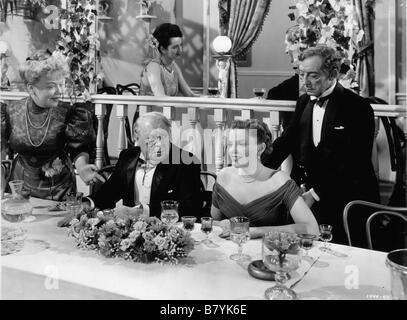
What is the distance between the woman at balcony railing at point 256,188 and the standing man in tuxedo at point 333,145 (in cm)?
18

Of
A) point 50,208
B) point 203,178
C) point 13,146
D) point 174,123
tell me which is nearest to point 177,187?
point 203,178

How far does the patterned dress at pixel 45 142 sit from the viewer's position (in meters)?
3.16

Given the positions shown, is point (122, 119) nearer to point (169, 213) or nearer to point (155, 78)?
point (155, 78)

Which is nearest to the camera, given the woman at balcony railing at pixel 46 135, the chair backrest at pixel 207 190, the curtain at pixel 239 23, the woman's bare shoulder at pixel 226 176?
the woman's bare shoulder at pixel 226 176

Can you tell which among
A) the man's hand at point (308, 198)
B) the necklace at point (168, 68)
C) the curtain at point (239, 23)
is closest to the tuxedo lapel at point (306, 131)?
the man's hand at point (308, 198)

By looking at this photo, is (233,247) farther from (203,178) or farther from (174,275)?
(203,178)

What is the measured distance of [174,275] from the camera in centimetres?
173

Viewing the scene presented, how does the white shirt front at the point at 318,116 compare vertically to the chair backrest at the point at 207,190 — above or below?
above

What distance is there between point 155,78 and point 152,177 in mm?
1119

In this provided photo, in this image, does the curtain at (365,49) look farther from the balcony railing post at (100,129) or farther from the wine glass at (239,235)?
the balcony railing post at (100,129)

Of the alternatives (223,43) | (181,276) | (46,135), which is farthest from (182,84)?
(181,276)

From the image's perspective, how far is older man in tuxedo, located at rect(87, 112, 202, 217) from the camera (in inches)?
111

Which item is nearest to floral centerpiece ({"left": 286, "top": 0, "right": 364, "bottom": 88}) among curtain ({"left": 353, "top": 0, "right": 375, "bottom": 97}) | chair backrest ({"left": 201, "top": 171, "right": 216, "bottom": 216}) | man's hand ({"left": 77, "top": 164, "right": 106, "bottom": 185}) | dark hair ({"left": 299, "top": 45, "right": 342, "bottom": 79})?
dark hair ({"left": 299, "top": 45, "right": 342, "bottom": 79})
